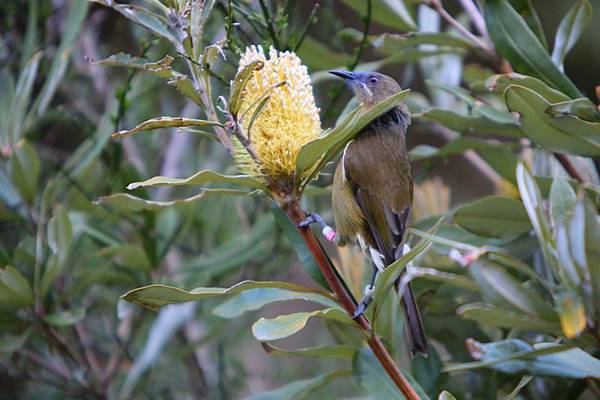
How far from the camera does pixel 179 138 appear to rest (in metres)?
3.05

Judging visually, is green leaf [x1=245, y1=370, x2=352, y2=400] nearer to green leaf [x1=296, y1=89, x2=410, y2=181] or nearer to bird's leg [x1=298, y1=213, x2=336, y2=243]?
bird's leg [x1=298, y1=213, x2=336, y2=243]

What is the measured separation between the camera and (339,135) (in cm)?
130

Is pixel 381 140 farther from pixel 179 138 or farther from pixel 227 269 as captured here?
pixel 179 138

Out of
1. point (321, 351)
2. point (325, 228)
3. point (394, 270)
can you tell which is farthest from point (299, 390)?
point (394, 270)

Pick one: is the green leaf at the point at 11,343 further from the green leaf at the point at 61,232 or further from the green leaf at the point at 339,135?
the green leaf at the point at 339,135

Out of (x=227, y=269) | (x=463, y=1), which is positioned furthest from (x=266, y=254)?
(x=463, y=1)

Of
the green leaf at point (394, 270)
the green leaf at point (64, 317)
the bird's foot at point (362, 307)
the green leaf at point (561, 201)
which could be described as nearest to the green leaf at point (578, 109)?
the green leaf at point (561, 201)

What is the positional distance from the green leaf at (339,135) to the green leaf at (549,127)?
0.33 m

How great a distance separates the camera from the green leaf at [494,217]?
5.42 ft

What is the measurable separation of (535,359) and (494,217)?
0.36 meters

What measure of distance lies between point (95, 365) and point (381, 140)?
1.11 m

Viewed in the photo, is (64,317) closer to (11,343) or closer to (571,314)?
(11,343)

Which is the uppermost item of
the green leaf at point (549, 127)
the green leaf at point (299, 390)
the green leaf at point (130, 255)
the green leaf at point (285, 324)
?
the green leaf at point (549, 127)

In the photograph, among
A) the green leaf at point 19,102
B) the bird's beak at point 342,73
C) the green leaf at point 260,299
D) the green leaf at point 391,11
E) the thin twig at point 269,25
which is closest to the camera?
the green leaf at point 260,299
